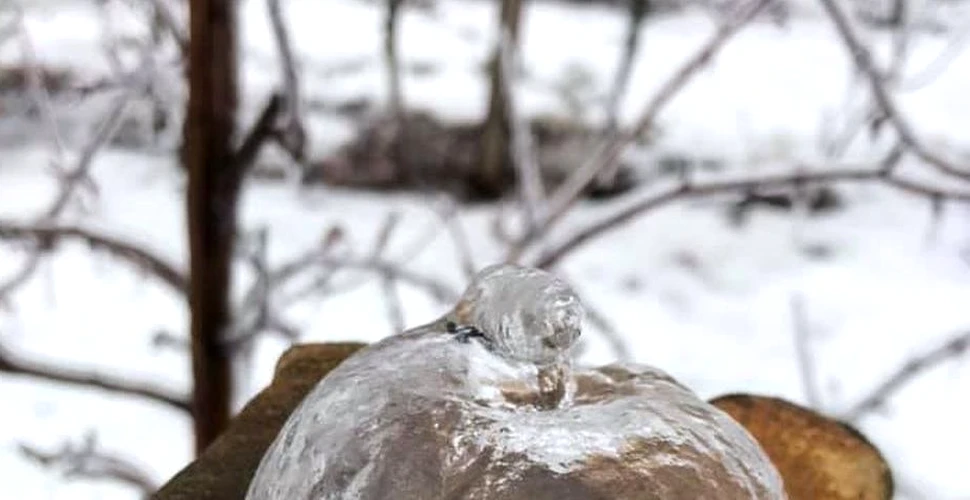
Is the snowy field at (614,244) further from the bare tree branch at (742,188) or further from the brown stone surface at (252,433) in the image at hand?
the brown stone surface at (252,433)

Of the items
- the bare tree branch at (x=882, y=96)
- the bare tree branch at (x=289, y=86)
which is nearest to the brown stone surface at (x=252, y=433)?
the bare tree branch at (x=289, y=86)

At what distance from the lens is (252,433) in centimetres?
64

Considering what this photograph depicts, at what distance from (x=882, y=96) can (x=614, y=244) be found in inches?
55.0

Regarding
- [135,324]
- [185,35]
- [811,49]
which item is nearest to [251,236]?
[185,35]

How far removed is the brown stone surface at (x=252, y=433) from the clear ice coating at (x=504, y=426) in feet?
0.17

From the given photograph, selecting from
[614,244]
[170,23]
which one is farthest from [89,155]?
[614,244]

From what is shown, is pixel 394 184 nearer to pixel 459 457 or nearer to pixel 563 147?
pixel 563 147

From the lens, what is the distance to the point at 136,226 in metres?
2.45

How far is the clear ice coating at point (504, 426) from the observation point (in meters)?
0.48

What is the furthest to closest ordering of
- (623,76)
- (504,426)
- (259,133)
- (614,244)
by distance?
(614,244)
(623,76)
(259,133)
(504,426)

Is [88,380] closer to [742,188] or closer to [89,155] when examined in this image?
[89,155]

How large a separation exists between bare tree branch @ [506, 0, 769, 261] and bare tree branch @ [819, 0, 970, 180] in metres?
0.06

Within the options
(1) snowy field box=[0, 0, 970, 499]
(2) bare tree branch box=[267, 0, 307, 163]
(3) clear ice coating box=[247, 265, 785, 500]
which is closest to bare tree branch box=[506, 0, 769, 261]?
(2) bare tree branch box=[267, 0, 307, 163]

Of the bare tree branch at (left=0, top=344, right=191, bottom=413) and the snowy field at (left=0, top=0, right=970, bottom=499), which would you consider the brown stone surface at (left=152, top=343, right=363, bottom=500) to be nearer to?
the bare tree branch at (left=0, top=344, right=191, bottom=413)
